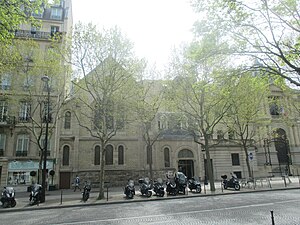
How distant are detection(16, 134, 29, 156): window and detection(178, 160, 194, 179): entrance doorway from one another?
18673 mm

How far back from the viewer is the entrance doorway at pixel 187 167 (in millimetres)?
30938

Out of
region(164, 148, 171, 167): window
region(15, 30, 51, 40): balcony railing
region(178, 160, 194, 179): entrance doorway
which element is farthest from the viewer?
region(178, 160, 194, 179): entrance doorway

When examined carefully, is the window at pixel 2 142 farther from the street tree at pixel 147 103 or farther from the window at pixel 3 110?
the street tree at pixel 147 103

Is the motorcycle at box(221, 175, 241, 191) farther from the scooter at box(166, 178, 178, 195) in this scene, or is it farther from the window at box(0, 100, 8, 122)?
the window at box(0, 100, 8, 122)

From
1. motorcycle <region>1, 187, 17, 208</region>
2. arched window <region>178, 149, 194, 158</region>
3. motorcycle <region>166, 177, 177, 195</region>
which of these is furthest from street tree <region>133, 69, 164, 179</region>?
motorcycle <region>1, 187, 17, 208</region>

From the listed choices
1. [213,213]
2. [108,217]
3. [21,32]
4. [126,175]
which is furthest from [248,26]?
[21,32]

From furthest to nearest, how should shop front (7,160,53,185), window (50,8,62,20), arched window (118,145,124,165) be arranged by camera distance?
window (50,8,62,20) < arched window (118,145,124,165) < shop front (7,160,53,185)

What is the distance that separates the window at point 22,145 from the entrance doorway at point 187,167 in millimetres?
18673

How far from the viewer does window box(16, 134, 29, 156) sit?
24.8m

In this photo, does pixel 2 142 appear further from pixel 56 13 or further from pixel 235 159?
pixel 235 159

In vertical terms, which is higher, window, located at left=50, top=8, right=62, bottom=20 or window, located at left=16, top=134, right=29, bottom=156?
window, located at left=50, top=8, right=62, bottom=20

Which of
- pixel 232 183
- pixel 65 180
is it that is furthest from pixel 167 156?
pixel 65 180

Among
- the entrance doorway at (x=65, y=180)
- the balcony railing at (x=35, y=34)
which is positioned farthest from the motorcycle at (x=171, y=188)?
the balcony railing at (x=35, y=34)

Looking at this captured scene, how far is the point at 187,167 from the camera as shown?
31219mm
